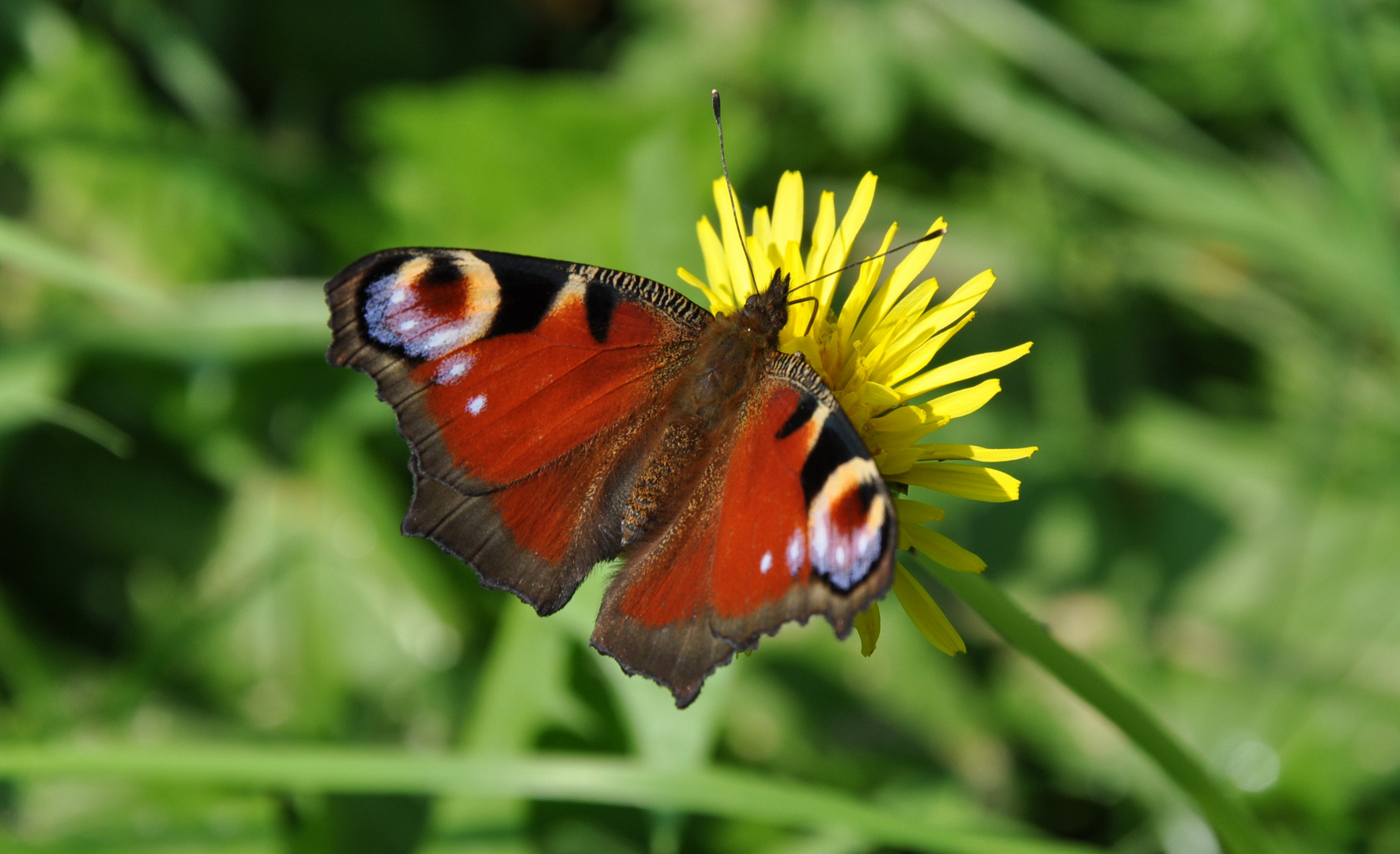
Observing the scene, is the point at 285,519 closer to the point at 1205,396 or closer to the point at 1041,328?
the point at 1041,328

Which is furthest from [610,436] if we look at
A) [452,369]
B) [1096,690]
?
[1096,690]

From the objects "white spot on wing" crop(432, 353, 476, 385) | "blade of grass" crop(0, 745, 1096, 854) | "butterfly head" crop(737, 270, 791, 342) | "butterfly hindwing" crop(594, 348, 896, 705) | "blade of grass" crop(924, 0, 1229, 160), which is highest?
"blade of grass" crop(924, 0, 1229, 160)

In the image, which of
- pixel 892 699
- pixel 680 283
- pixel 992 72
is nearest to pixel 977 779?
pixel 892 699

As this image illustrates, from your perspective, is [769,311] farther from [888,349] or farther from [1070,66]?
[1070,66]

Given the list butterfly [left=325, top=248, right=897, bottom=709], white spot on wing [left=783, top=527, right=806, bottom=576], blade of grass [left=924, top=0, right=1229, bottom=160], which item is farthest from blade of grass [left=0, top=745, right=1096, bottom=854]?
blade of grass [left=924, top=0, right=1229, bottom=160]

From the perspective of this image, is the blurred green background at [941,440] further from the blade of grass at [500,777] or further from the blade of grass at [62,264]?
the blade of grass at [62,264]

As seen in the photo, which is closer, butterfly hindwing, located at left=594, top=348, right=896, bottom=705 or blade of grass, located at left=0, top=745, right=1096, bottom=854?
butterfly hindwing, located at left=594, top=348, right=896, bottom=705

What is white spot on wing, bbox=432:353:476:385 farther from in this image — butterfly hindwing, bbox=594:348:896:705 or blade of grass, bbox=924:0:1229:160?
blade of grass, bbox=924:0:1229:160

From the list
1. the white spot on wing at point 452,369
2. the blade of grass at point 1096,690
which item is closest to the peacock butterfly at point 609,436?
the white spot on wing at point 452,369
